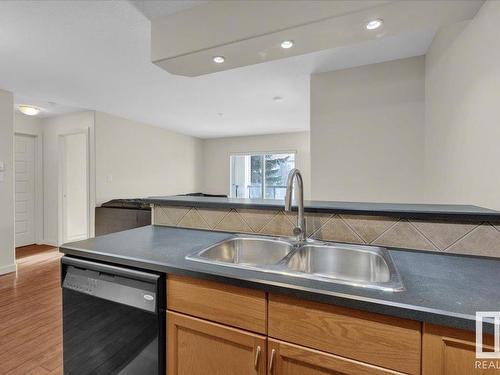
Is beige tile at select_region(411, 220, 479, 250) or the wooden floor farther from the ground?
beige tile at select_region(411, 220, 479, 250)

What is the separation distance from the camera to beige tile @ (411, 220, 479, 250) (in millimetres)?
1143

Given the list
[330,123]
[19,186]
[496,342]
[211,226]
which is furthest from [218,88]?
[19,186]

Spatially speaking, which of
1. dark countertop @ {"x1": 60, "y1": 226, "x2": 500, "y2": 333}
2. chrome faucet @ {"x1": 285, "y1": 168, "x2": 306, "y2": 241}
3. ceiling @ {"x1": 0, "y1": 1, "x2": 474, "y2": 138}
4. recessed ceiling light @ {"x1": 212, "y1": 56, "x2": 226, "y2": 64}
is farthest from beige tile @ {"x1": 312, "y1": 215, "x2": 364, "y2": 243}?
ceiling @ {"x1": 0, "y1": 1, "x2": 474, "y2": 138}

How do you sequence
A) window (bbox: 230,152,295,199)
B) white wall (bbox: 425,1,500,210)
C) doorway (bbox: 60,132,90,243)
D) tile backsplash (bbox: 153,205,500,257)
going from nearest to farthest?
tile backsplash (bbox: 153,205,500,257), white wall (bbox: 425,1,500,210), doorway (bbox: 60,132,90,243), window (bbox: 230,152,295,199)

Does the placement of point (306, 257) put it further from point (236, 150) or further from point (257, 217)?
point (236, 150)

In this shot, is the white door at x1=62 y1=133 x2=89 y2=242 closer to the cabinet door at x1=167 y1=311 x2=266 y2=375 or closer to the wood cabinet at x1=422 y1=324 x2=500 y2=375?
the cabinet door at x1=167 y1=311 x2=266 y2=375

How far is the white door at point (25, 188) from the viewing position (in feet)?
14.5

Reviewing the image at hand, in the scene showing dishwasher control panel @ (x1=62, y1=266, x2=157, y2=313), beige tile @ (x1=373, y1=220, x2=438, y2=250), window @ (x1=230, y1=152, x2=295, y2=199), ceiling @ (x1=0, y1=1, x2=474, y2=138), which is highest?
ceiling @ (x1=0, y1=1, x2=474, y2=138)

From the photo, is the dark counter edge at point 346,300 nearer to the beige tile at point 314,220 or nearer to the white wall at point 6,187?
the beige tile at point 314,220

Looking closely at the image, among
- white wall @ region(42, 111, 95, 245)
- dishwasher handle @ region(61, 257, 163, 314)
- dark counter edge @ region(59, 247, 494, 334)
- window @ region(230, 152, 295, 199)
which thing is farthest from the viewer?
window @ region(230, 152, 295, 199)

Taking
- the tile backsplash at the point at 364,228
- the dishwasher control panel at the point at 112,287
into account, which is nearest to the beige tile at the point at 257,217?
the tile backsplash at the point at 364,228

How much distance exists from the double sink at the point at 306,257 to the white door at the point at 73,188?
4254 millimetres

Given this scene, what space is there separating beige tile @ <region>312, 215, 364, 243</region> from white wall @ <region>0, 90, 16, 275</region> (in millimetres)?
3922

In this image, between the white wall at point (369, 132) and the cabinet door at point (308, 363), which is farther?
the white wall at point (369, 132)
